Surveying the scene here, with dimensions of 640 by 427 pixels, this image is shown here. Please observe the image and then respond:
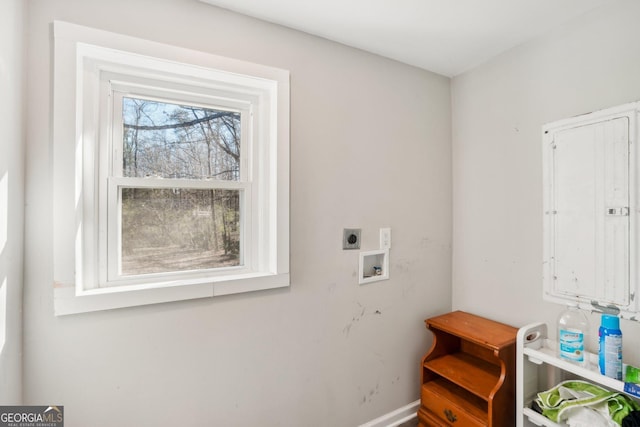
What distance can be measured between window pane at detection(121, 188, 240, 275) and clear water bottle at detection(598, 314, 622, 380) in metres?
1.62

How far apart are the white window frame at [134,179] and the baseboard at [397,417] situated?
42.4 inches

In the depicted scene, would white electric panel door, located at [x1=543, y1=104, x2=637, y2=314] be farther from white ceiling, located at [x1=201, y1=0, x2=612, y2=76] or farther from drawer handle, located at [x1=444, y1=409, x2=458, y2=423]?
drawer handle, located at [x1=444, y1=409, x2=458, y2=423]

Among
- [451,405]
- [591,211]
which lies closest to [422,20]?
[591,211]

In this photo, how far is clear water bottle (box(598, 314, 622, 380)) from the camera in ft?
3.65

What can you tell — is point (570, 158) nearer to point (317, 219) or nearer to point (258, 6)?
point (317, 219)

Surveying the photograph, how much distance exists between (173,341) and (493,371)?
5.68 feet

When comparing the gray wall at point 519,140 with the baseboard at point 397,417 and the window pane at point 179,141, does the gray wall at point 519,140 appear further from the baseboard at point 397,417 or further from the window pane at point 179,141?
the window pane at point 179,141

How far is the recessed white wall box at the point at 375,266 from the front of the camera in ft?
5.57

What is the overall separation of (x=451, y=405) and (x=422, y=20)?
2.03m

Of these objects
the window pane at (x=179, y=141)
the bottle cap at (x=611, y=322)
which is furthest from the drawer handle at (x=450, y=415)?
the window pane at (x=179, y=141)

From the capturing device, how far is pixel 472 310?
1908 millimetres

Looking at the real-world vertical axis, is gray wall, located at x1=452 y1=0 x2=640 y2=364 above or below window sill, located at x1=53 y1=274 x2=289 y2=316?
above

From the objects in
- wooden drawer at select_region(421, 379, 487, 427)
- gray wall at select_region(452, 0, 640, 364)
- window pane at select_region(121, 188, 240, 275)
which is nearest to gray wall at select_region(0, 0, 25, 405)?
window pane at select_region(121, 188, 240, 275)

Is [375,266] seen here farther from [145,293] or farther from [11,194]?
[11,194]
